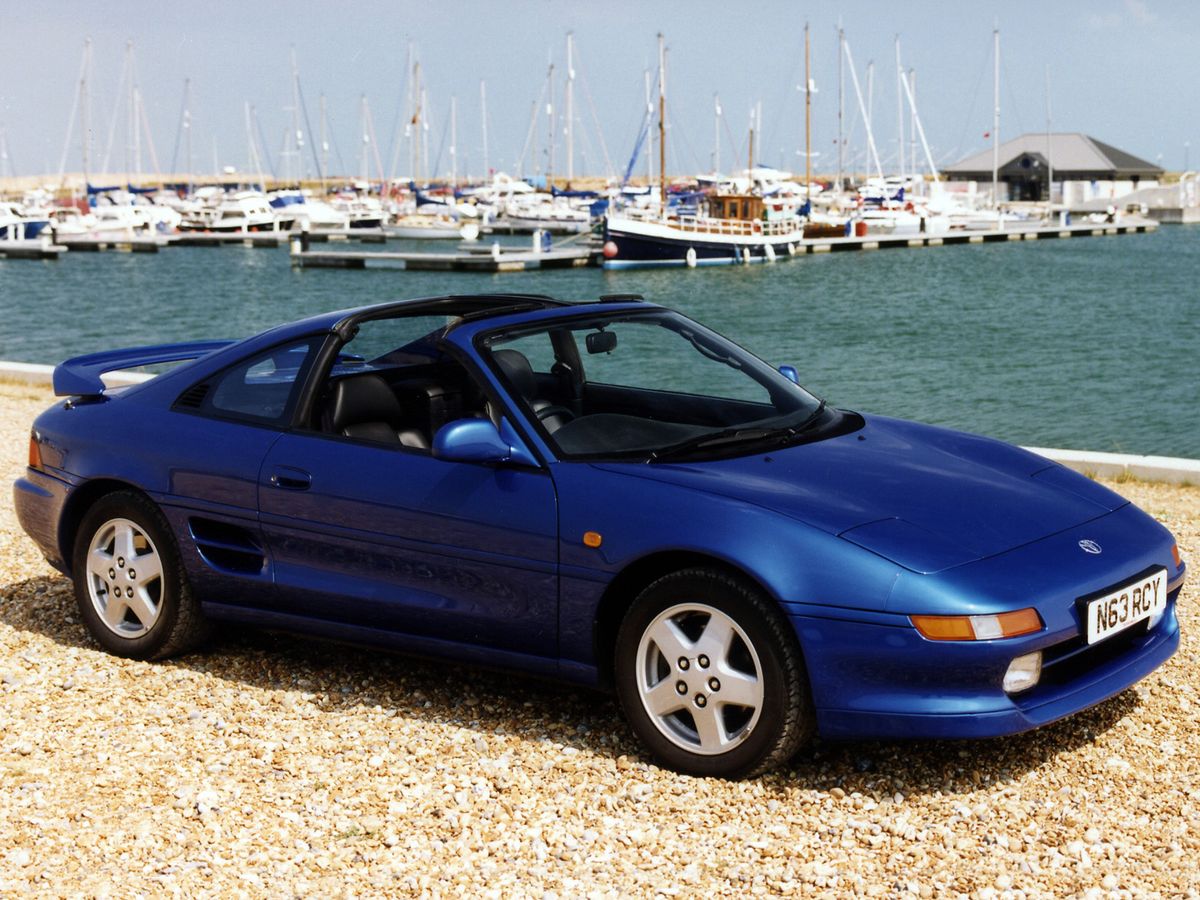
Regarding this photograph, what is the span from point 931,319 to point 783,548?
1655 inches

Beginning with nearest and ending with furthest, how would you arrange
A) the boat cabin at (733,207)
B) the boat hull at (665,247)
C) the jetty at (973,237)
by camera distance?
the boat hull at (665,247)
the boat cabin at (733,207)
the jetty at (973,237)

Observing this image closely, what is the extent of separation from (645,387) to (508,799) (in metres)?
1.72

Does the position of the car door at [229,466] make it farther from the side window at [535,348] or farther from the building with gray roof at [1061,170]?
the building with gray roof at [1061,170]

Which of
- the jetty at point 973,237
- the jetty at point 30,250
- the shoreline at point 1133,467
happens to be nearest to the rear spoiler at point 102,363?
the shoreline at point 1133,467

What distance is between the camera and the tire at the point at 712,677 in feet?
13.5

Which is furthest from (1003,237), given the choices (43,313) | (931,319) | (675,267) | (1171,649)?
(1171,649)

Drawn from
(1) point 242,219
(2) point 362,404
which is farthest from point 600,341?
(1) point 242,219

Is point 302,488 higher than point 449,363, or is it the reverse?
point 449,363

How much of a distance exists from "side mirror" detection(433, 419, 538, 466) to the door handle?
661 millimetres

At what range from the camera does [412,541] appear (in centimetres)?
486

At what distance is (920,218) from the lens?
97000mm

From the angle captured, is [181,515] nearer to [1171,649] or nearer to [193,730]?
[193,730]

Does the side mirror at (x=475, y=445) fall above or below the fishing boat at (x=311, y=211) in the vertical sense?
below

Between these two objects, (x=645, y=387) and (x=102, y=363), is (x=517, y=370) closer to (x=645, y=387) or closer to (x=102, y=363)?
(x=645, y=387)
